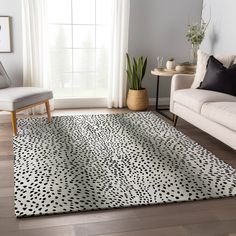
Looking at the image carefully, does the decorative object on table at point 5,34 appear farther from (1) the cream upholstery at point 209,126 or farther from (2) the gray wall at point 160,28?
(1) the cream upholstery at point 209,126

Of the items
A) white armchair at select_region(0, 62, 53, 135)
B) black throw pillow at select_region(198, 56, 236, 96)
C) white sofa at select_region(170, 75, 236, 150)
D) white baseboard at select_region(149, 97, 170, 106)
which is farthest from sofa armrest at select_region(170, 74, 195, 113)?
white armchair at select_region(0, 62, 53, 135)

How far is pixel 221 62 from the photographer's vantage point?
149 inches

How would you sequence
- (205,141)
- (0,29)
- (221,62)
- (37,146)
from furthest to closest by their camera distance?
(0,29)
(221,62)
(205,141)
(37,146)

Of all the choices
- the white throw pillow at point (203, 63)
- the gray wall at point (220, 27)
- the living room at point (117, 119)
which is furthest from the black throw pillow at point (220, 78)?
the gray wall at point (220, 27)

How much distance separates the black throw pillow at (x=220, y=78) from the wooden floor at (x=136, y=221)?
1.54 meters

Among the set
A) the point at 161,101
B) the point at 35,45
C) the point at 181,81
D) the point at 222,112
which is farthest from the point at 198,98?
the point at 35,45

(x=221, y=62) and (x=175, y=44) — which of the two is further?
(x=175, y=44)

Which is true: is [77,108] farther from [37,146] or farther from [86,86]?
[37,146]

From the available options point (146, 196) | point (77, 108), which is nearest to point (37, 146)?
point (146, 196)

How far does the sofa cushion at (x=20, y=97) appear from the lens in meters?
3.43

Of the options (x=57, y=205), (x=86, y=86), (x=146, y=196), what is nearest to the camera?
(x=57, y=205)

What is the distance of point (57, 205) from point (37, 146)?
→ 3.78ft

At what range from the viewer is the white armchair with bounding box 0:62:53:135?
3432 mm

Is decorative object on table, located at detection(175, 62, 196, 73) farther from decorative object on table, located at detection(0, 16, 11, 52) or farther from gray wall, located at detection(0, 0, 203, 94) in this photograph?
decorative object on table, located at detection(0, 16, 11, 52)
